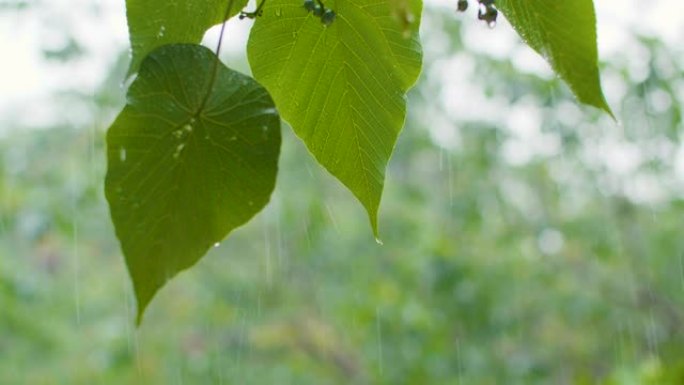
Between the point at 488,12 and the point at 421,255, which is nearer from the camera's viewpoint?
the point at 488,12

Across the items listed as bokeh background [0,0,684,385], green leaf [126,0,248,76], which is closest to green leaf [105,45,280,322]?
green leaf [126,0,248,76]

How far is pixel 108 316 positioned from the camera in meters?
3.71

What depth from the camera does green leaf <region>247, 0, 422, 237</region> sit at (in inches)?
14.2

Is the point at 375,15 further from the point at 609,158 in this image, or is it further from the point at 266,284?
the point at 266,284

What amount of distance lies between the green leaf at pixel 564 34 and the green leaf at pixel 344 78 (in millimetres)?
42

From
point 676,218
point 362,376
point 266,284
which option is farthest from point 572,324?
point 266,284

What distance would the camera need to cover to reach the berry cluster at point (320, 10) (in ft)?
1.14

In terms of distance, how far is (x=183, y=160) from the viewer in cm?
35

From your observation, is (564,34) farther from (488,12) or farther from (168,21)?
(168,21)

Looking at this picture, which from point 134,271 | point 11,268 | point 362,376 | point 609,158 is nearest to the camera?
point 134,271

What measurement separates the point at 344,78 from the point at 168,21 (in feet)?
0.22

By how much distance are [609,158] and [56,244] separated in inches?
69.6

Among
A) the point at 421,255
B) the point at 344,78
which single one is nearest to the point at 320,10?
the point at 344,78

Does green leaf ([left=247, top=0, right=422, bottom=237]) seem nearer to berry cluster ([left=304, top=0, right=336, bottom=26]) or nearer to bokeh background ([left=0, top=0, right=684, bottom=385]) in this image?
berry cluster ([left=304, top=0, right=336, bottom=26])
